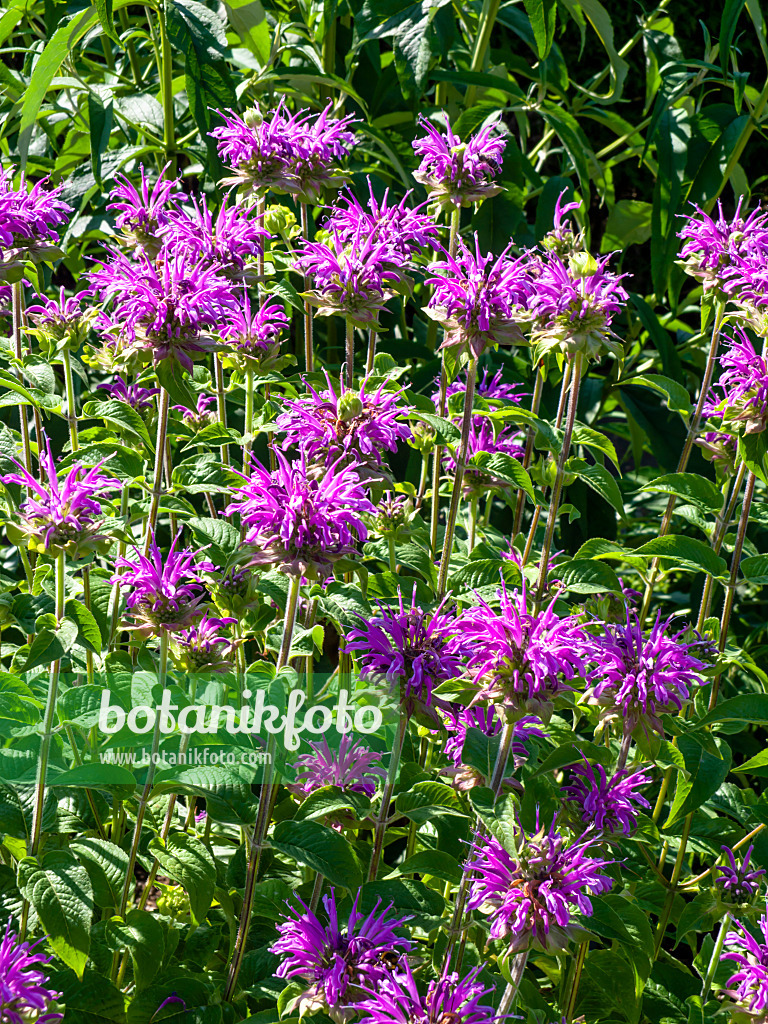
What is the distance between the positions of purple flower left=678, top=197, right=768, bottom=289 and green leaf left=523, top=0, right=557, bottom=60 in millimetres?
470

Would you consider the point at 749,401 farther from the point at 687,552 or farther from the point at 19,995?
the point at 19,995

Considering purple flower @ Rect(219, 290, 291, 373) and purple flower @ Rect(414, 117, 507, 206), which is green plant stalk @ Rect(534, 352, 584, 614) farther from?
purple flower @ Rect(219, 290, 291, 373)

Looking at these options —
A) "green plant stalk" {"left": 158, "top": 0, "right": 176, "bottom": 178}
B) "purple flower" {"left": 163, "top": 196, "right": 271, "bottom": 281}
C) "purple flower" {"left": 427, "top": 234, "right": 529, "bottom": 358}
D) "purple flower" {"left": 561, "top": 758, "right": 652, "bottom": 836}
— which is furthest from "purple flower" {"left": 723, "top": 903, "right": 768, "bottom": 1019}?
"green plant stalk" {"left": 158, "top": 0, "right": 176, "bottom": 178}

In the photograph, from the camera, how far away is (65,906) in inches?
44.5

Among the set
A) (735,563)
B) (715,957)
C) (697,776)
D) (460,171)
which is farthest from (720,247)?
(715,957)

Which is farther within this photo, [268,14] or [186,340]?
[268,14]

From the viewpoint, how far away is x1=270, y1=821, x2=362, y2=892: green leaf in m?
1.16

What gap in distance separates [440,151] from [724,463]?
0.70 metres

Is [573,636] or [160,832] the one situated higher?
[573,636]

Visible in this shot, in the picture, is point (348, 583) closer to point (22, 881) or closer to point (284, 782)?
point (284, 782)

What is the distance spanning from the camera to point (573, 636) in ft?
3.97

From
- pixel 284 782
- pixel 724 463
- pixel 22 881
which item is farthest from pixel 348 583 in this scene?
pixel 724 463

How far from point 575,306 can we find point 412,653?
0.53 meters

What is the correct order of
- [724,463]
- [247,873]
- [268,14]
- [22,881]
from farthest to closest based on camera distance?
1. [268,14]
2. [724,463]
3. [247,873]
4. [22,881]
